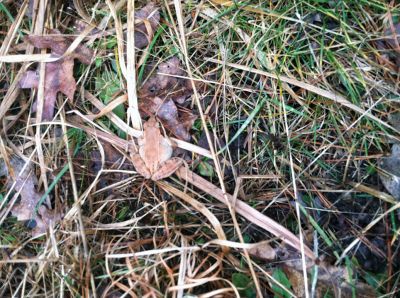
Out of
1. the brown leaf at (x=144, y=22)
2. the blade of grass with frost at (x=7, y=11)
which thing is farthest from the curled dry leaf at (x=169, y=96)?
the blade of grass with frost at (x=7, y=11)

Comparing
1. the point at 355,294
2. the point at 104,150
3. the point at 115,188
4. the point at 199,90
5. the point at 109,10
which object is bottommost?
the point at 355,294

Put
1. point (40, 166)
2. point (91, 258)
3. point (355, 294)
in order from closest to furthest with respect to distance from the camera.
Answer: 1. point (355, 294)
2. point (91, 258)
3. point (40, 166)

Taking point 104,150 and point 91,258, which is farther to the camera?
point 104,150

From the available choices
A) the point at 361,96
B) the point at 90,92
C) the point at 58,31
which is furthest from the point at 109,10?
the point at 361,96

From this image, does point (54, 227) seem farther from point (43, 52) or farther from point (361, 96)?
point (361, 96)

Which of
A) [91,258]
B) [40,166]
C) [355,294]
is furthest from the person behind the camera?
[40,166]

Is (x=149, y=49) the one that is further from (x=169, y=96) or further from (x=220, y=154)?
(x=220, y=154)

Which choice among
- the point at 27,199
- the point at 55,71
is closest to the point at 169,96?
the point at 55,71
